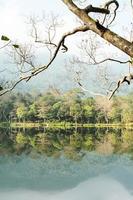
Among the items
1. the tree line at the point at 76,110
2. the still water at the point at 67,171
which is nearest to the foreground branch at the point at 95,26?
the still water at the point at 67,171

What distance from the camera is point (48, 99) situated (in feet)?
268

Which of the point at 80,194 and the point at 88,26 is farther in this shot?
the point at 80,194

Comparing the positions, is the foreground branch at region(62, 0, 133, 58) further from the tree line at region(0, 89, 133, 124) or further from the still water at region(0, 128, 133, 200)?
the tree line at region(0, 89, 133, 124)

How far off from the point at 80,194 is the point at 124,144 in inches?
745

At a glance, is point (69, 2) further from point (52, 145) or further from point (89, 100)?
point (89, 100)

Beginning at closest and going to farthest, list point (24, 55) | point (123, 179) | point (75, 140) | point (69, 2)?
point (69, 2)
point (24, 55)
point (123, 179)
point (75, 140)

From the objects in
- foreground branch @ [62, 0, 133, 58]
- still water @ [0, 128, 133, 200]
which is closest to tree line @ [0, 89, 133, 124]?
still water @ [0, 128, 133, 200]

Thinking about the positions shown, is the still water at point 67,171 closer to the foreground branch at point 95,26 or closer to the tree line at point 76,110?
the foreground branch at point 95,26

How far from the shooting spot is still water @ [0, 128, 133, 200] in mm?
24484

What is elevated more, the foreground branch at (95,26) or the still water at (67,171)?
the foreground branch at (95,26)

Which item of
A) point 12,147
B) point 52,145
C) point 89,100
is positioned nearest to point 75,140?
point 52,145

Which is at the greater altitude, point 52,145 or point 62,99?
point 62,99

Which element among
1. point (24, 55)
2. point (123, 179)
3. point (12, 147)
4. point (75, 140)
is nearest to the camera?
point (24, 55)

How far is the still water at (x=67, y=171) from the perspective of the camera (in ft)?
80.3
